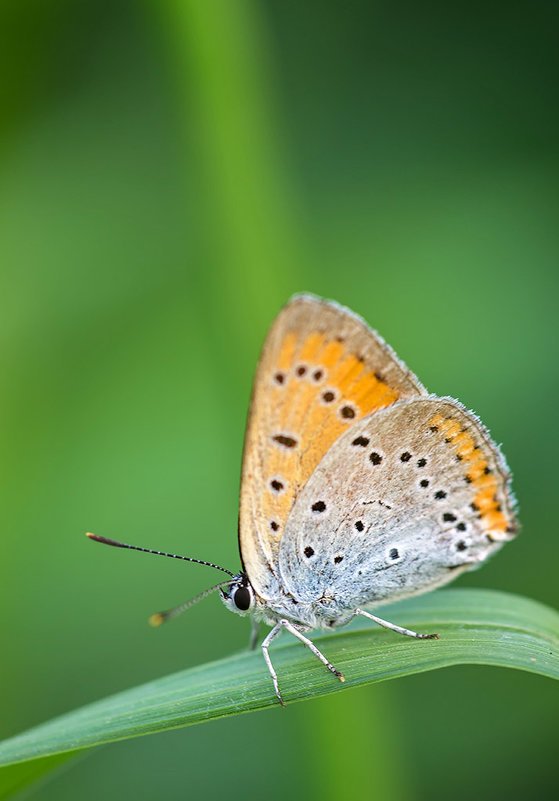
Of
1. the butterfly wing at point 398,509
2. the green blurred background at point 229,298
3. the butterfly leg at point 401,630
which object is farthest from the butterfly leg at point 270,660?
the green blurred background at point 229,298

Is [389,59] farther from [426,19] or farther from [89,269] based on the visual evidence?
[89,269]

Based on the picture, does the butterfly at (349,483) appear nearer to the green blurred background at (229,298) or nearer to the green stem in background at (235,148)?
the green blurred background at (229,298)

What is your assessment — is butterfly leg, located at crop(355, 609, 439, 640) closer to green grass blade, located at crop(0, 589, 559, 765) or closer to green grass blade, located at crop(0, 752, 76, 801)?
green grass blade, located at crop(0, 589, 559, 765)

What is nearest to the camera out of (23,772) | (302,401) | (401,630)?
(23,772)

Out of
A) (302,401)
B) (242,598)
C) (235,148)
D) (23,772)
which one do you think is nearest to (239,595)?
(242,598)

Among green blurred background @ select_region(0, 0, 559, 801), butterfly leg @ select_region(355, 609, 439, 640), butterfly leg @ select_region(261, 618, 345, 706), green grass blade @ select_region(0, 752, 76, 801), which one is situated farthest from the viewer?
green blurred background @ select_region(0, 0, 559, 801)

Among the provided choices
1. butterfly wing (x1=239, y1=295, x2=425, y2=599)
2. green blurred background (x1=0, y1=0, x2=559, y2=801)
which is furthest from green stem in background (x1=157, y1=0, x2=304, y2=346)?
butterfly wing (x1=239, y1=295, x2=425, y2=599)

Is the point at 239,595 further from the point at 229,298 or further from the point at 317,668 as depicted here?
the point at 229,298
